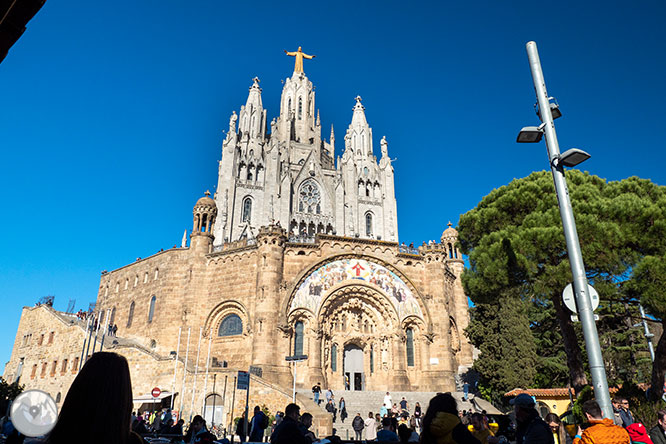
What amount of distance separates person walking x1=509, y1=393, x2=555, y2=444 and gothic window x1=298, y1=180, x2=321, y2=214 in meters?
50.5

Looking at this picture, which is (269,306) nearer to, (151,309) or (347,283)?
(347,283)

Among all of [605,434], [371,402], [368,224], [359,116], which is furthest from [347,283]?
[359,116]

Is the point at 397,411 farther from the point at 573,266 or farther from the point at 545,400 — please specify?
the point at 573,266

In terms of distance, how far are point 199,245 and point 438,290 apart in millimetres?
14419

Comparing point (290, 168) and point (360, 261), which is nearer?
point (360, 261)

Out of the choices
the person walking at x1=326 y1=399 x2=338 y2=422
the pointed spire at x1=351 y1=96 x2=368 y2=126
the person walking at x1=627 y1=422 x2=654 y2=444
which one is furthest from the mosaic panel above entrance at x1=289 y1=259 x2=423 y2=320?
the pointed spire at x1=351 y1=96 x2=368 y2=126

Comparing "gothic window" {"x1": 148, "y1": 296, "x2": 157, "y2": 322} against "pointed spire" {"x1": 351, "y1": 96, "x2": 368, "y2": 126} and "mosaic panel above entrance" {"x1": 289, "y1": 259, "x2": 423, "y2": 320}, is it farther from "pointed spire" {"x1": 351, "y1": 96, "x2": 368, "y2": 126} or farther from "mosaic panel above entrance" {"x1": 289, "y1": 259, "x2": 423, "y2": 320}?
"pointed spire" {"x1": 351, "y1": 96, "x2": 368, "y2": 126}

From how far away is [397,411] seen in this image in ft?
66.4

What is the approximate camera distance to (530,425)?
4.69 m

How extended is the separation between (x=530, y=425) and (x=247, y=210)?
49.0 m

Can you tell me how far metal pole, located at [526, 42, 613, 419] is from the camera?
6.44 meters

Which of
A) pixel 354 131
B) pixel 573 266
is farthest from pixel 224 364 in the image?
pixel 354 131

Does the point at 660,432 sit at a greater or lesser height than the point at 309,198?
lesser

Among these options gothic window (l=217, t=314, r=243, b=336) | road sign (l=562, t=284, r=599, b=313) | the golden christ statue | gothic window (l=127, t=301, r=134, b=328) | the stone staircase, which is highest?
the golden christ statue
